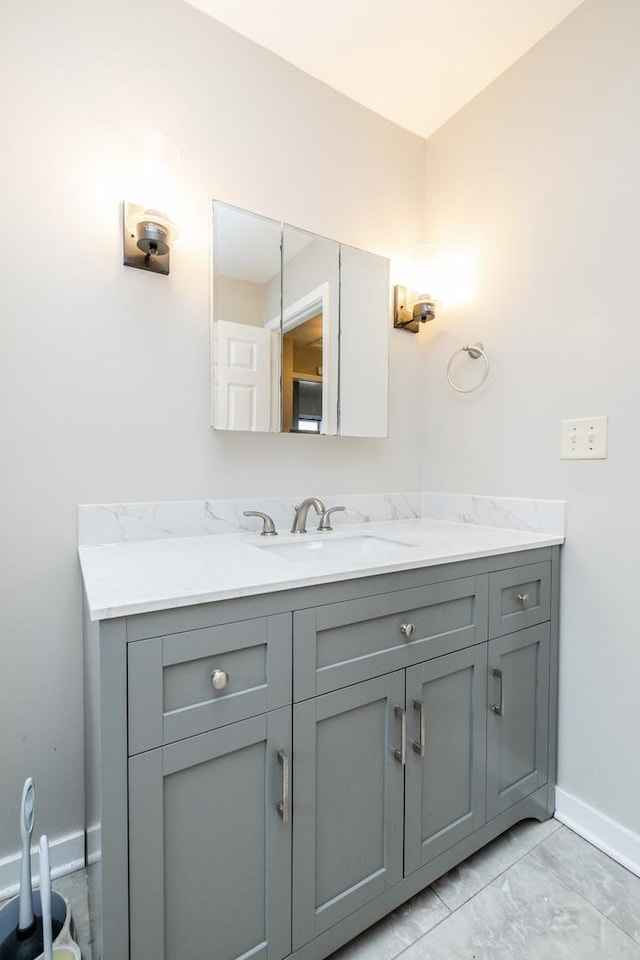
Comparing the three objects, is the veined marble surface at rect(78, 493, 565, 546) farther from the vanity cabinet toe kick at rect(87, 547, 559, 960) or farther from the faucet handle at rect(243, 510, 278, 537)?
the vanity cabinet toe kick at rect(87, 547, 559, 960)

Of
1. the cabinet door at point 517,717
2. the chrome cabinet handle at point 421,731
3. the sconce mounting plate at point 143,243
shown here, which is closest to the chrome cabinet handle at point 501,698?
the cabinet door at point 517,717

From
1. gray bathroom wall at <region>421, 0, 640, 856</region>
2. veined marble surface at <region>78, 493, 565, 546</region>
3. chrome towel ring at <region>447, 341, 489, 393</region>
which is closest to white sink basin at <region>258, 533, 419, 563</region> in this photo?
veined marble surface at <region>78, 493, 565, 546</region>

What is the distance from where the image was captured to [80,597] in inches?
48.8

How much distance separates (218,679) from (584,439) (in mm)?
1237

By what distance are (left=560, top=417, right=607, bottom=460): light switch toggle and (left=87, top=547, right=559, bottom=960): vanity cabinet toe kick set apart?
40cm

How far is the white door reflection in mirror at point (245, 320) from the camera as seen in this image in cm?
141

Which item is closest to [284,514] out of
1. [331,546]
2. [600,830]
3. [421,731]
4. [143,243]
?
[331,546]

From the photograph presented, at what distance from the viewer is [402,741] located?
3.46ft

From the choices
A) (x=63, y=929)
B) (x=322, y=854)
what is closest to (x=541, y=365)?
(x=322, y=854)

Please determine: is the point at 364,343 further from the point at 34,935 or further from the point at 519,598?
the point at 34,935

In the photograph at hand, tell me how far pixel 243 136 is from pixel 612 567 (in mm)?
1773

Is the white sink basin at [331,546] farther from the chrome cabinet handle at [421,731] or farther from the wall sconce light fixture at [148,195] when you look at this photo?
the wall sconce light fixture at [148,195]

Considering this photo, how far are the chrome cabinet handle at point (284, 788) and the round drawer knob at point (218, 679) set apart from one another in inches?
8.0

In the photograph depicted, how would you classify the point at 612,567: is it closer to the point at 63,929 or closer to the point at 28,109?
the point at 63,929
